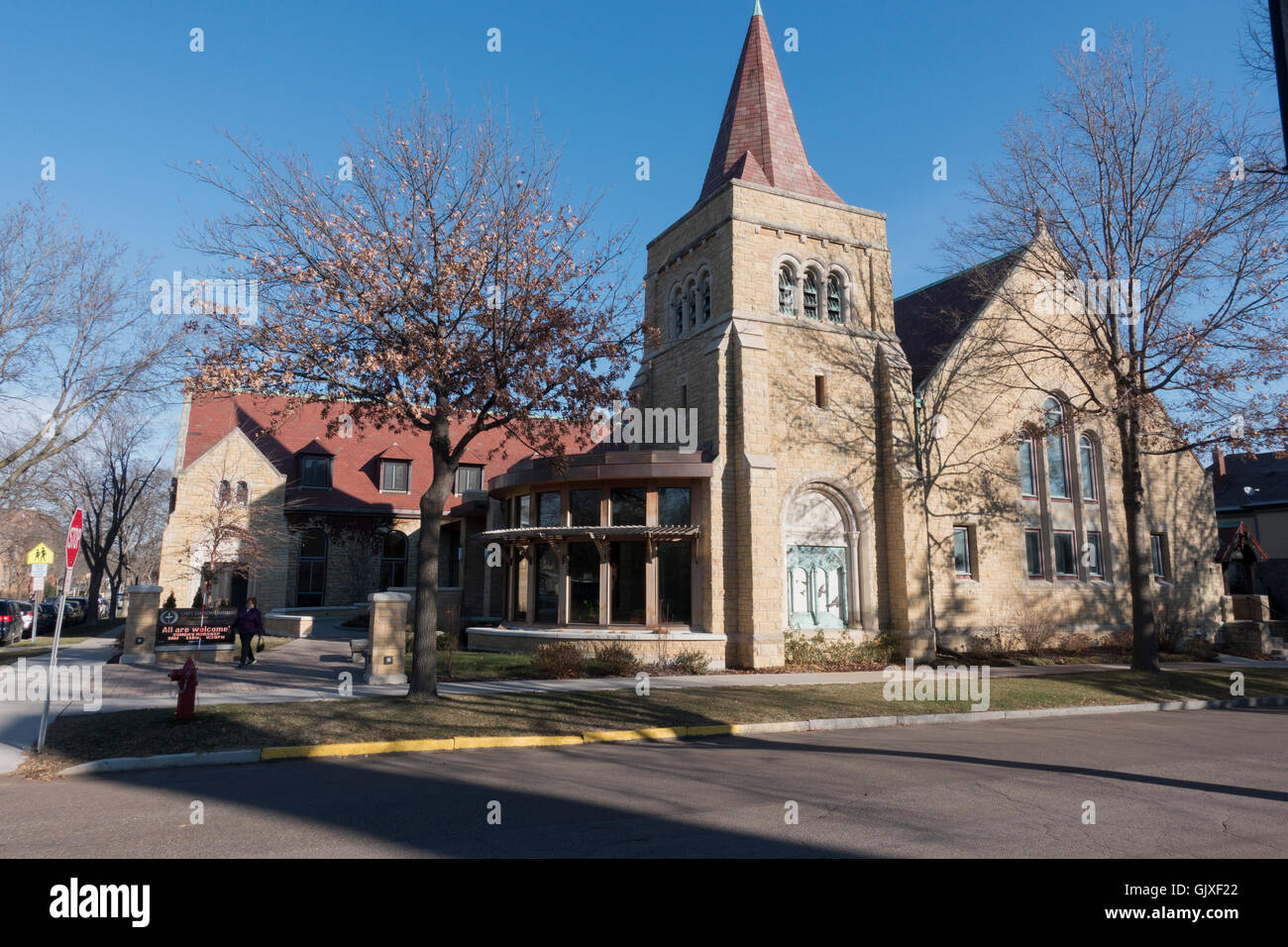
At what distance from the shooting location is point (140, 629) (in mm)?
17875

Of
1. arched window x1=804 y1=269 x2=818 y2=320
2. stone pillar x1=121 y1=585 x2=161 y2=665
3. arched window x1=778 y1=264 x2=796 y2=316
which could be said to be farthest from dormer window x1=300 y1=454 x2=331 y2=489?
arched window x1=804 y1=269 x2=818 y2=320

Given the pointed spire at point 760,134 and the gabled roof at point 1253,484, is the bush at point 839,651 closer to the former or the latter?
the pointed spire at point 760,134

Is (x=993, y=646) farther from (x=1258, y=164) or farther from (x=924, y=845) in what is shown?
(x=924, y=845)

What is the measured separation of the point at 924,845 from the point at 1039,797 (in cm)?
250

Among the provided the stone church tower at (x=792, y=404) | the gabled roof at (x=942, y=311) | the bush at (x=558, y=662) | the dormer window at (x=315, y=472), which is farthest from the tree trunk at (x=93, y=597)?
the gabled roof at (x=942, y=311)

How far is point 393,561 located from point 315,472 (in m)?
5.32

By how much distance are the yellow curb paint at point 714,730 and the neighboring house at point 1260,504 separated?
3396 cm

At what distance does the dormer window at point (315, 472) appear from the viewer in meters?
33.8

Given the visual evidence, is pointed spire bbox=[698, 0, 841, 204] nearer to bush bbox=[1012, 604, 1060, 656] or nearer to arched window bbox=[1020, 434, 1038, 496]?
arched window bbox=[1020, 434, 1038, 496]

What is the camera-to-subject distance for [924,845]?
5.73m

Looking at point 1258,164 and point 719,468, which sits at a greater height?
point 1258,164

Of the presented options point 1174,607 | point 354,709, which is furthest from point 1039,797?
point 1174,607

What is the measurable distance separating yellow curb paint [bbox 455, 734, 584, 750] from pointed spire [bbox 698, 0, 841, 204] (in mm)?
16836

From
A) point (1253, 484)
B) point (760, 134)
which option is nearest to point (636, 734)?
point (760, 134)
